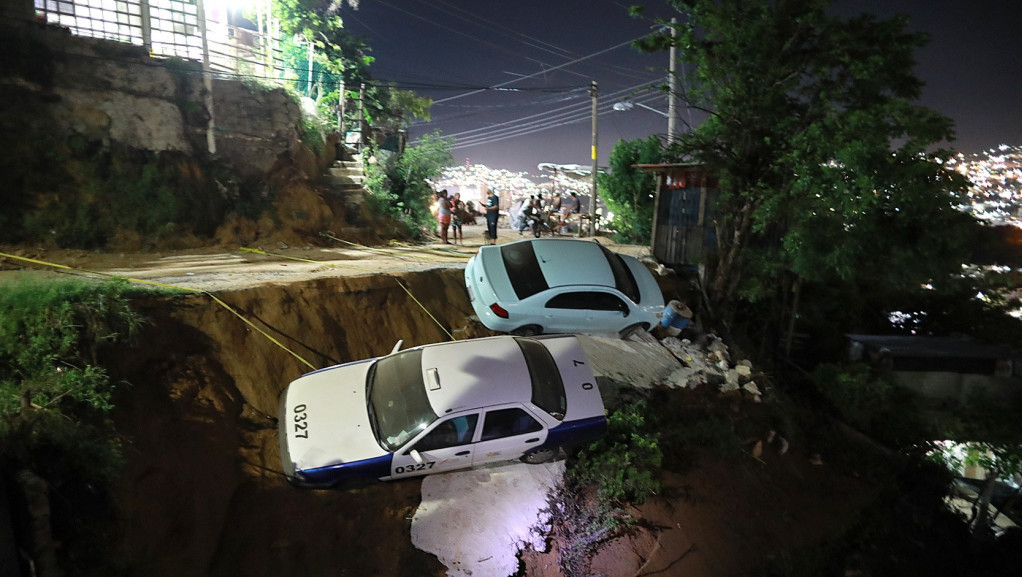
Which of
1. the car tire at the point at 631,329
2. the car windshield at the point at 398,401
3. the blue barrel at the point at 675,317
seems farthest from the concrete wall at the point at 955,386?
the car windshield at the point at 398,401

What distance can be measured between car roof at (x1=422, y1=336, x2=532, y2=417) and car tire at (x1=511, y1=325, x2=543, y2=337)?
2058 millimetres

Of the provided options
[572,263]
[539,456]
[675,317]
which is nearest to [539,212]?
[675,317]

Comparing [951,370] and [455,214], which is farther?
[455,214]

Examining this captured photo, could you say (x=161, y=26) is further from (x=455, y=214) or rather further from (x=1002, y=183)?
(x=1002, y=183)

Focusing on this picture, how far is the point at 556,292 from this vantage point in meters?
8.70

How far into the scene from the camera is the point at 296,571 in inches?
213

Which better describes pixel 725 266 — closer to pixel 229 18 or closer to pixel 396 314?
pixel 396 314

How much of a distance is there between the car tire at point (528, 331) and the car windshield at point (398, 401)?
257 centimetres

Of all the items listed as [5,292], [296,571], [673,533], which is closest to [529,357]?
[673,533]

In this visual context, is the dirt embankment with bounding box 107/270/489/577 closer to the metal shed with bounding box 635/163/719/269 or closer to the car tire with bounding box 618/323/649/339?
the car tire with bounding box 618/323/649/339

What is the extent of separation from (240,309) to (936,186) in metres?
11.9

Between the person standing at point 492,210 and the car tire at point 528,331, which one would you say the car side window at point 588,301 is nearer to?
the car tire at point 528,331

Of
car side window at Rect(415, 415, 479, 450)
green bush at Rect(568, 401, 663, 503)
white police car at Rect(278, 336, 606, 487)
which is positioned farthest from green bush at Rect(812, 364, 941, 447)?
car side window at Rect(415, 415, 479, 450)

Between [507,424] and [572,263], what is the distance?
3908mm
